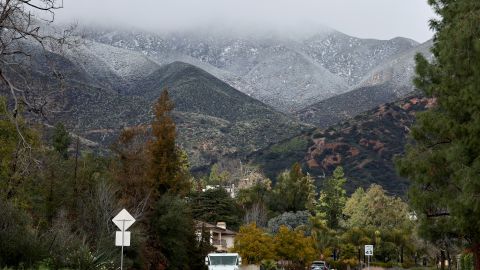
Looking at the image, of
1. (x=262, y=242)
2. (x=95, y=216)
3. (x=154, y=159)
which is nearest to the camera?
(x=95, y=216)

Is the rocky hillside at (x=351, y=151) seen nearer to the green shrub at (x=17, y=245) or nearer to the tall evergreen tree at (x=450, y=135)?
the tall evergreen tree at (x=450, y=135)

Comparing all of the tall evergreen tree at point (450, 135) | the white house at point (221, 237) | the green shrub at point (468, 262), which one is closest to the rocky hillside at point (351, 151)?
the white house at point (221, 237)

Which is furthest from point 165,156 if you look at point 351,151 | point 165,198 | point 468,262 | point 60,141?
point 351,151

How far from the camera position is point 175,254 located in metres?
49.5

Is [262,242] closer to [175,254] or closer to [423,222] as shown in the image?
[175,254]

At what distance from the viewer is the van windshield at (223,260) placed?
43031mm

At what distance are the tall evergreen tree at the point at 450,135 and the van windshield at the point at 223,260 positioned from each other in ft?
52.8

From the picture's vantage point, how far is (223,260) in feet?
141

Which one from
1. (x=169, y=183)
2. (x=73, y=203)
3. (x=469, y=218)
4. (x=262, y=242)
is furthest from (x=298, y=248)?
(x=469, y=218)

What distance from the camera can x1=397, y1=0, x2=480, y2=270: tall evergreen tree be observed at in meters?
22.1

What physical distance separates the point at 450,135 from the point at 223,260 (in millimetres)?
20863

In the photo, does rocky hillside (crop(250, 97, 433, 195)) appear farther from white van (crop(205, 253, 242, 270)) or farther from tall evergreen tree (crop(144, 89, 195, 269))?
white van (crop(205, 253, 242, 270))

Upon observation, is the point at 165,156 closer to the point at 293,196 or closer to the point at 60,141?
the point at 60,141

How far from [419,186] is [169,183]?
104ft
